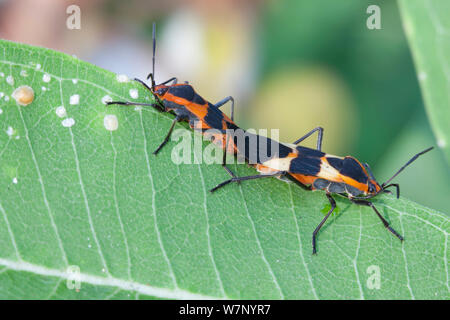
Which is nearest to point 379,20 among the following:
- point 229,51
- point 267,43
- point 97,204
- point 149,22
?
point 267,43

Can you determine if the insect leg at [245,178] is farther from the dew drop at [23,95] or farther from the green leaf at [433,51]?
the green leaf at [433,51]

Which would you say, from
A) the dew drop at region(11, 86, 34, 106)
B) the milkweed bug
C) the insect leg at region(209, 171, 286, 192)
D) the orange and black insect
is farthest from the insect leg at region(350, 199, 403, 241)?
the dew drop at region(11, 86, 34, 106)

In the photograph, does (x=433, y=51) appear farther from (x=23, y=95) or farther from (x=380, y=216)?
(x=23, y=95)

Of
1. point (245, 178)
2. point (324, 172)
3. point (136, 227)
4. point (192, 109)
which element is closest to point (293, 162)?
point (324, 172)

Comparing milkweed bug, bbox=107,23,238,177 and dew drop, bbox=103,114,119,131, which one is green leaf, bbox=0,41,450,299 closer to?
dew drop, bbox=103,114,119,131

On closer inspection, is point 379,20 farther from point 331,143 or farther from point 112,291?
point 112,291

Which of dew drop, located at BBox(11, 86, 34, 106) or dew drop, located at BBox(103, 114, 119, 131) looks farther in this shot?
dew drop, located at BBox(103, 114, 119, 131)
